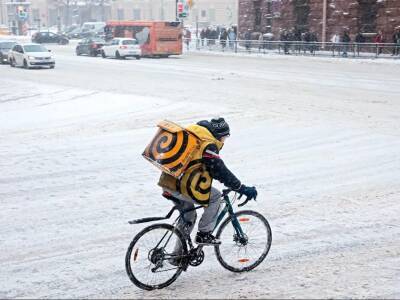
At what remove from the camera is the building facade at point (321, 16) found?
4091 cm

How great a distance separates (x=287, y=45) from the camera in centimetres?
4441

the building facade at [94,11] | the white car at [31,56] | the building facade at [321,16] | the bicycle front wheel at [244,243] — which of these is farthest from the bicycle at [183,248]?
the building facade at [94,11]

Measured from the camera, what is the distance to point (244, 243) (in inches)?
246

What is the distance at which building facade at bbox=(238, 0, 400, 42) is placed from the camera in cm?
4091

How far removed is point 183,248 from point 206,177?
0.76 meters

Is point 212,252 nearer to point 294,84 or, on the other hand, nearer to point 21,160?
point 21,160

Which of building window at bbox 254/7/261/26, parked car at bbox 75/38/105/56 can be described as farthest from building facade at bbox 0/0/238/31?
parked car at bbox 75/38/105/56

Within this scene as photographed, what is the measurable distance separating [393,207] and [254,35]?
150ft

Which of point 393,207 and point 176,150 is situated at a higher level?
point 176,150

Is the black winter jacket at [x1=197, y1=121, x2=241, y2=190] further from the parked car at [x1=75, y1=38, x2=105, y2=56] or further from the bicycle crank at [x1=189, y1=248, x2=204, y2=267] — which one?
the parked car at [x1=75, y1=38, x2=105, y2=56]

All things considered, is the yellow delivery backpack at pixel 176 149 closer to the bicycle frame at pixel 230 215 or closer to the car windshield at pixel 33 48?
the bicycle frame at pixel 230 215

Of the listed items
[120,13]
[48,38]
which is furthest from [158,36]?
[120,13]

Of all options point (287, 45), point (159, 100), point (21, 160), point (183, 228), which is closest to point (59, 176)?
point (21, 160)

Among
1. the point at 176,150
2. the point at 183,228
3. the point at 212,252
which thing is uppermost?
the point at 176,150
